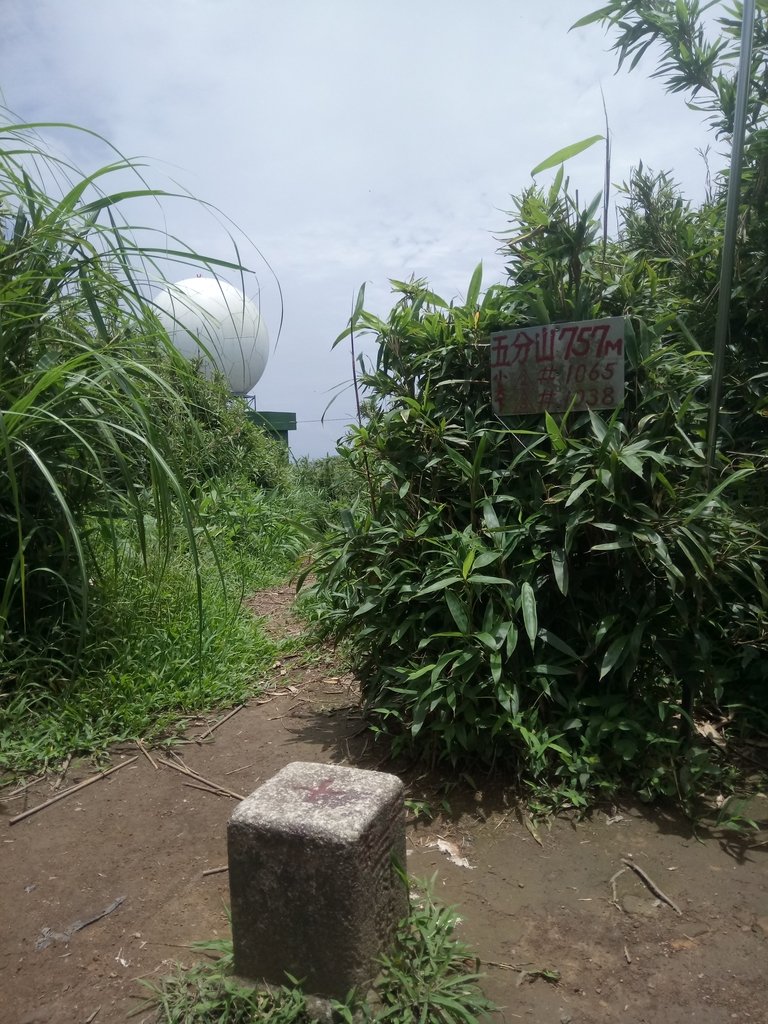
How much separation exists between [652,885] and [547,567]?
3.46 ft

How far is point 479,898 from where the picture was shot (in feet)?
7.09

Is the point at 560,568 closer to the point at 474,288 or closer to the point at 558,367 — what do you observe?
the point at 558,367

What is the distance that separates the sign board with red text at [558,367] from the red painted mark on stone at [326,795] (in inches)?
60.6

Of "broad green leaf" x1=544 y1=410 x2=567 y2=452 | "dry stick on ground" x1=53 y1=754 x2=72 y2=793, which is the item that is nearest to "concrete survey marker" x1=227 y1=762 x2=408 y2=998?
"dry stick on ground" x1=53 y1=754 x2=72 y2=793

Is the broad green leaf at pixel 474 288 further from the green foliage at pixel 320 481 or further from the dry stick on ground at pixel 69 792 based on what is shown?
the green foliage at pixel 320 481

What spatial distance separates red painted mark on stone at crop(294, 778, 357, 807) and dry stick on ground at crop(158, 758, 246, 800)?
101 cm

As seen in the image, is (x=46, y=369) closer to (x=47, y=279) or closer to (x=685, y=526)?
(x=47, y=279)

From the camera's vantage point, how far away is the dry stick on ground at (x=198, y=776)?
9.04ft

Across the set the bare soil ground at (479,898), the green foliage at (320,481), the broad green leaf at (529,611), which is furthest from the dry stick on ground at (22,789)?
the green foliage at (320,481)

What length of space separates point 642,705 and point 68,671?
2.28m

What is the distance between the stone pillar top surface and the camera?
1.65 m

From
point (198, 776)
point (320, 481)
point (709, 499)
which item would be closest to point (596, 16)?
point (709, 499)

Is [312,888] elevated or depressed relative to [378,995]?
elevated

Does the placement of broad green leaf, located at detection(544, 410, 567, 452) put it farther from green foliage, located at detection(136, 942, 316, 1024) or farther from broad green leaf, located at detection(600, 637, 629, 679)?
green foliage, located at detection(136, 942, 316, 1024)
